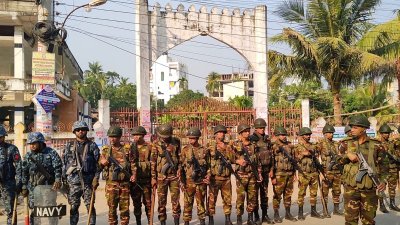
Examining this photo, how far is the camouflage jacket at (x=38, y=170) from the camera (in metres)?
6.78

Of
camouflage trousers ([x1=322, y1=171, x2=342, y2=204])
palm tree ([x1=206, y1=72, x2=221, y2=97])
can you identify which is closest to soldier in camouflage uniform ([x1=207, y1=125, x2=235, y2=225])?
camouflage trousers ([x1=322, y1=171, x2=342, y2=204])

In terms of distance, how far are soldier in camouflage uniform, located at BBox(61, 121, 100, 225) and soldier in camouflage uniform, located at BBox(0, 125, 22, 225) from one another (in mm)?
795

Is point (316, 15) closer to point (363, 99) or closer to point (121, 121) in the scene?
point (121, 121)

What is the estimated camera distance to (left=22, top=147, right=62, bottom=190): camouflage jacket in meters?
6.78

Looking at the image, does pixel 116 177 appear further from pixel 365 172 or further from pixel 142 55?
pixel 142 55

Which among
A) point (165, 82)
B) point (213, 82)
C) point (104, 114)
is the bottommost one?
point (104, 114)

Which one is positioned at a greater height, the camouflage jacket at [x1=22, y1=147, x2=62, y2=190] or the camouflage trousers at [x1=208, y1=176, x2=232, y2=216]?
the camouflage jacket at [x1=22, y1=147, x2=62, y2=190]

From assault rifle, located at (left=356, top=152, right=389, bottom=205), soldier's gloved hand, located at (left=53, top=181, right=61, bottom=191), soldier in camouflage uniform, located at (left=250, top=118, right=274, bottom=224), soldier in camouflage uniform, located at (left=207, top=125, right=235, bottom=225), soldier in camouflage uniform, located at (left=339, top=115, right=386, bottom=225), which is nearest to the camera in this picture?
assault rifle, located at (left=356, top=152, right=389, bottom=205)

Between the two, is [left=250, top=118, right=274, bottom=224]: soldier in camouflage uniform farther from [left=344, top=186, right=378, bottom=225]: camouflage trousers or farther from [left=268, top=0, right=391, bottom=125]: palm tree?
[left=268, top=0, right=391, bottom=125]: palm tree

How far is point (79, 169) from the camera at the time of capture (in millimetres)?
6910

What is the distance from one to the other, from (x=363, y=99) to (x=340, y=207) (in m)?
22.8

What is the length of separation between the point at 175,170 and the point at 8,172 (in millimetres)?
2544

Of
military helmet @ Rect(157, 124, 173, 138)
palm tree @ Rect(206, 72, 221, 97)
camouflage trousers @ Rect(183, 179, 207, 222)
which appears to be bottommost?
camouflage trousers @ Rect(183, 179, 207, 222)

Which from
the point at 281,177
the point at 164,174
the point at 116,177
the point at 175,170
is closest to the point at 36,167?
the point at 116,177
